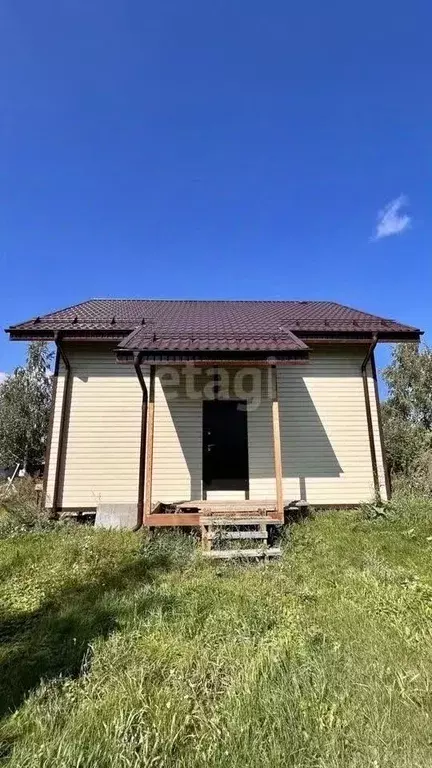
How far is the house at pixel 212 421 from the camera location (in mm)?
7645

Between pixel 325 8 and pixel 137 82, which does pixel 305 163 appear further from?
pixel 137 82

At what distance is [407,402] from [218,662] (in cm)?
1662

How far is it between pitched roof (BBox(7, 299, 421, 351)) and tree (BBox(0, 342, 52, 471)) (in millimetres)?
10151

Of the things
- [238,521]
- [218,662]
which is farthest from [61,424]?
[218,662]

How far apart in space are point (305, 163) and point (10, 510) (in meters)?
11.3

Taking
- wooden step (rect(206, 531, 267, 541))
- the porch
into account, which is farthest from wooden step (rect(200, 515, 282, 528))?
the porch

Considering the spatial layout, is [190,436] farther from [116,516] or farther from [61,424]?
[61,424]

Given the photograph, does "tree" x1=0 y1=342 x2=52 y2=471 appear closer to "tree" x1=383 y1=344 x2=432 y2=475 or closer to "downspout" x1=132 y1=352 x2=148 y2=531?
"downspout" x1=132 y1=352 x2=148 y2=531

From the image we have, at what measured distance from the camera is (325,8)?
6973 mm

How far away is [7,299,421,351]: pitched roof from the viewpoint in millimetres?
6758

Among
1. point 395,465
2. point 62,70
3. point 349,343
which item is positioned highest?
point 62,70

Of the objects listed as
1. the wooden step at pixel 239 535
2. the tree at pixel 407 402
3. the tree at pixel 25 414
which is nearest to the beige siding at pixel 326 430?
the wooden step at pixel 239 535

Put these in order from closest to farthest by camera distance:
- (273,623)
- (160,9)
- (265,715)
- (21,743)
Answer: (21,743)
(265,715)
(273,623)
(160,9)

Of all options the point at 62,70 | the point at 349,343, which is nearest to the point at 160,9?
the point at 62,70
